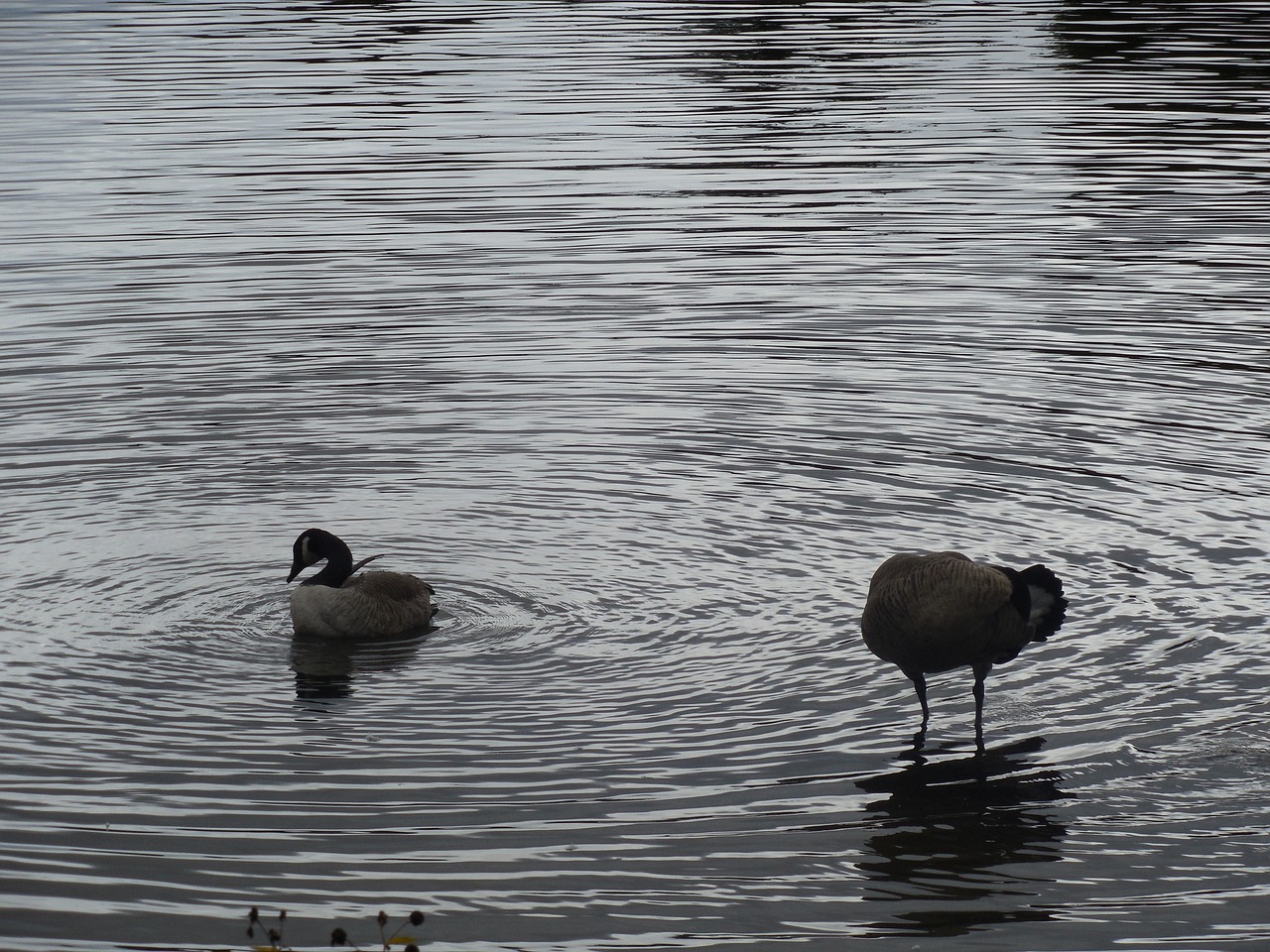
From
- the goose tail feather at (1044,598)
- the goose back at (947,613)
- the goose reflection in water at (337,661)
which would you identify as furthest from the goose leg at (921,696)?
the goose reflection in water at (337,661)

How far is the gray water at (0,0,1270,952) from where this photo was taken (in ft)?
32.5

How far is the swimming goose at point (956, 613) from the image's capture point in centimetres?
1131

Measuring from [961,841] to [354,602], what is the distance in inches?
213

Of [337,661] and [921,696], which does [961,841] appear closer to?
[921,696]

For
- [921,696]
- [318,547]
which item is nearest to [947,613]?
[921,696]

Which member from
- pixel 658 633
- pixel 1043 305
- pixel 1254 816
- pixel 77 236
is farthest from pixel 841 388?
pixel 77 236

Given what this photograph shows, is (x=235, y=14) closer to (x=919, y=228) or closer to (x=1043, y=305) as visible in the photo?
(x=919, y=228)

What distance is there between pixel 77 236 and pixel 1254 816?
895 inches

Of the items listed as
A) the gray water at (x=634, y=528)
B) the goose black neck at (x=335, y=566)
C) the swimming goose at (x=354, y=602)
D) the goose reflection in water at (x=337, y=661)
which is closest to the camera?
the gray water at (x=634, y=528)

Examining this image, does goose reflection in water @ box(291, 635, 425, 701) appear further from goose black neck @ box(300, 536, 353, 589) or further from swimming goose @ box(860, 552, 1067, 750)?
swimming goose @ box(860, 552, 1067, 750)

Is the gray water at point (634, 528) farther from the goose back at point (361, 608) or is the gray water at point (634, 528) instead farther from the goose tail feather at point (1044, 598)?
the goose tail feather at point (1044, 598)

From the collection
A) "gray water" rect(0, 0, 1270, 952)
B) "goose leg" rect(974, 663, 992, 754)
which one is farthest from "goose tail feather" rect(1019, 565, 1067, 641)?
"gray water" rect(0, 0, 1270, 952)

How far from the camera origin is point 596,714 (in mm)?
11969

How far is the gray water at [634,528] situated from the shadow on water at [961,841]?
32 millimetres
